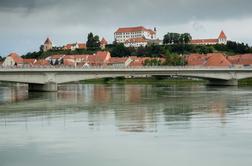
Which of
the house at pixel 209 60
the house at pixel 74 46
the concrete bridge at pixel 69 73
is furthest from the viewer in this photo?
the house at pixel 74 46

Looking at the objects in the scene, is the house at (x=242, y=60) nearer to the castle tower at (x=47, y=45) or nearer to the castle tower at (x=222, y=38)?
the castle tower at (x=222, y=38)

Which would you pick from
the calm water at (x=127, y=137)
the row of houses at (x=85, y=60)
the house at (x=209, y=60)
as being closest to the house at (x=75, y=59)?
the row of houses at (x=85, y=60)

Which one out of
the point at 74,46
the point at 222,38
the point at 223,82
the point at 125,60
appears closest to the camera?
the point at 223,82

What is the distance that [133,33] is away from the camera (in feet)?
576

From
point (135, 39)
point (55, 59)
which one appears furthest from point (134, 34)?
point (55, 59)

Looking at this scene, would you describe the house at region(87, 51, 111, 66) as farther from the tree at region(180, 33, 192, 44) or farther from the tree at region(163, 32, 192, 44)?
the tree at region(180, 33, 192, 44)

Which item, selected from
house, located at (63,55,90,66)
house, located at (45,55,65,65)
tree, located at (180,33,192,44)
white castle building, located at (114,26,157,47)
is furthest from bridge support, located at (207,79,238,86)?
white castle building, located at (114,26,157,47)

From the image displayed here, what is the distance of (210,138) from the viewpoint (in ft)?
67.4

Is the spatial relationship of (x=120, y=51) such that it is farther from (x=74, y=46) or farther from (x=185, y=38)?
(x=74, y=46)

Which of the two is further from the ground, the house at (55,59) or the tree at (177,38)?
the tree at (177,38)

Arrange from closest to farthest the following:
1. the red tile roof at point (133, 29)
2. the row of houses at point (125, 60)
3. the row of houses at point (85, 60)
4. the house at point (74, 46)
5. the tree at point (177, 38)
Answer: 1. the row of houses at point (125, 60)
2. the row of houses at point (85, 60)
3. the tree at point (177, 38)
4. the house at point (74, 46)
5. the red tile roof at point (133, 29)

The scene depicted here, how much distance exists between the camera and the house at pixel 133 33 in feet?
570

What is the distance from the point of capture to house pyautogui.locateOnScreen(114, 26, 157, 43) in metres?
174

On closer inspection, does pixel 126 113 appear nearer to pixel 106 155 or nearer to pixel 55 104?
pixel 55 104
